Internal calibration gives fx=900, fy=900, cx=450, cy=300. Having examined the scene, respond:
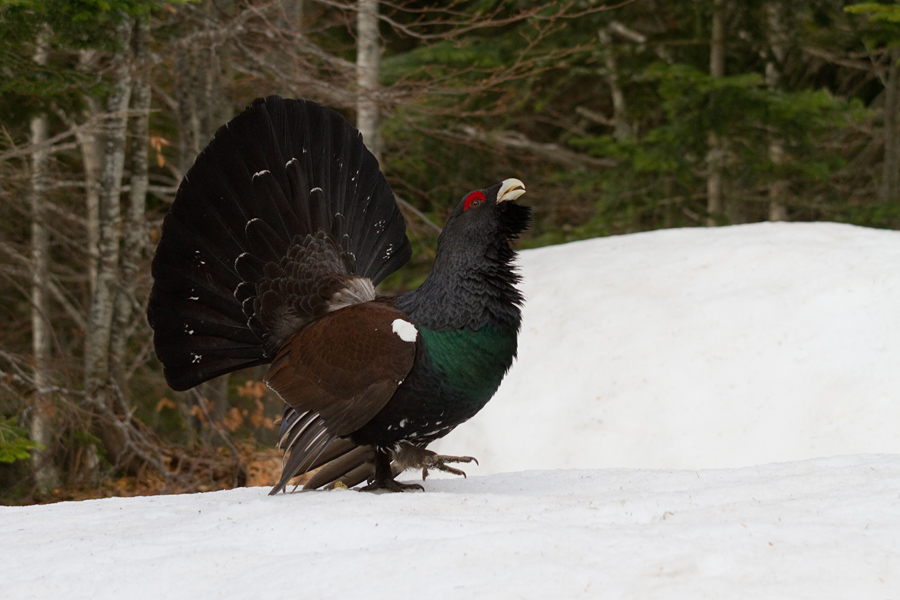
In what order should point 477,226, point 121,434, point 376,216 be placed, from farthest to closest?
point 121,434 → point 376,216 → point 477,226

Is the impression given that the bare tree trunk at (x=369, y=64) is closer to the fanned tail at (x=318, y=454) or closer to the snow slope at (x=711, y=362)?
the snow slope at (x=711, y=362)

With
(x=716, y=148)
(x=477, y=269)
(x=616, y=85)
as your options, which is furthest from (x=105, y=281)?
(x=716, y=148)

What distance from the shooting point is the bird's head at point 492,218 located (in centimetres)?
368

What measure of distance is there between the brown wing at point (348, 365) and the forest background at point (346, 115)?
1.53m

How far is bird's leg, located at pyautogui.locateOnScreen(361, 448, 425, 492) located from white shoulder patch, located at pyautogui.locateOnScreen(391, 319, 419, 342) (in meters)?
0.60

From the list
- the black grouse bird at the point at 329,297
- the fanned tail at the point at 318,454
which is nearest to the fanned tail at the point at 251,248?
the black grouse bird at the point at 329,297

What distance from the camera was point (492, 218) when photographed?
3703 mm

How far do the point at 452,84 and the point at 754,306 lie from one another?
3.11m

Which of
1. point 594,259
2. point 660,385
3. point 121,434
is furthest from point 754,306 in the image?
point 121,434

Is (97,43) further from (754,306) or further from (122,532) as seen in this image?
(754,306)

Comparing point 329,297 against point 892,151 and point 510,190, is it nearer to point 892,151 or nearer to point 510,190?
point 510,190

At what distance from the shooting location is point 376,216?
451 centimetres

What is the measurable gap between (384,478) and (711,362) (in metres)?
3.08

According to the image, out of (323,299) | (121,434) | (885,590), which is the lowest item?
(121,434)
